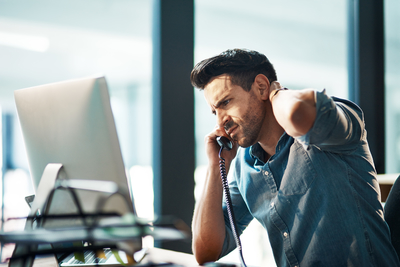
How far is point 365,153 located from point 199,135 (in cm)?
97

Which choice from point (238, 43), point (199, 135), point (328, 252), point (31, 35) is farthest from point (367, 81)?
point (31, 35)

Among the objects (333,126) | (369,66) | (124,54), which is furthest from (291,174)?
(369,66)

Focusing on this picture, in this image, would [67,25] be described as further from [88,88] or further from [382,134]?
[382,134]

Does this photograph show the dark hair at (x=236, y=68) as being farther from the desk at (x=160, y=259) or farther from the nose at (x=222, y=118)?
the desk at (x=160, y=259)

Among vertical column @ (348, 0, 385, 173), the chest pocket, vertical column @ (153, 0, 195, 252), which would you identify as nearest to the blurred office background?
vertical column @ (153, 0, 195, 252)

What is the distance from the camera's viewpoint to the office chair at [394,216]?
111cm

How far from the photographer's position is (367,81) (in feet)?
8.73

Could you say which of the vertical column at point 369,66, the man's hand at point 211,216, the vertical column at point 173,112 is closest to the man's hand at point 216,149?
the man's hand at point 211,216

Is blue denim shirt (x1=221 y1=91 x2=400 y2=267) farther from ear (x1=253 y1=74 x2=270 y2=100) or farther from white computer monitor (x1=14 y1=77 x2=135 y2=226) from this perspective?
white computer monitor (x1=14 y1=77 x2=135 y2=226)

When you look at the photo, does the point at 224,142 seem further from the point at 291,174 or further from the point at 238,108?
the point at 291,174

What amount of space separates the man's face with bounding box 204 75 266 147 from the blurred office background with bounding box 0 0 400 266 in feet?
1.37

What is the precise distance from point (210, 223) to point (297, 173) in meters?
0.40

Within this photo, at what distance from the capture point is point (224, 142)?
1.36m

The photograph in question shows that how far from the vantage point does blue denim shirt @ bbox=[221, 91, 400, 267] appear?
1.03 m
